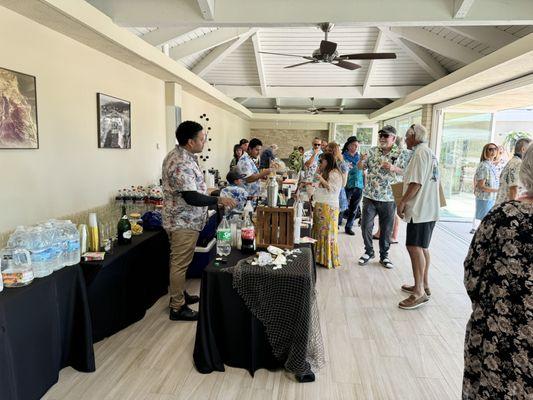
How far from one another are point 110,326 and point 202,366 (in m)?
0.89

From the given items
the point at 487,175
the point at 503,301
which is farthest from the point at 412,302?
the point at 487,175

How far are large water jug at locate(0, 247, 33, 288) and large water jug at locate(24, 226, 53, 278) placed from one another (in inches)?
2.1

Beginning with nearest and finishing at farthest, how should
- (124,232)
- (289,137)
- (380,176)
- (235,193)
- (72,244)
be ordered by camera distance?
(72,244) < (124,232) < (235,193) < (380,176) < (289,137)

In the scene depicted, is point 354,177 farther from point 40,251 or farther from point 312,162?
point 40,251

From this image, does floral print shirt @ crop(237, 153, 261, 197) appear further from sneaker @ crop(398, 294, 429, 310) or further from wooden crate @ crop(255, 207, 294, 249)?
sneaker @ crop(398, 294, 429, 310)

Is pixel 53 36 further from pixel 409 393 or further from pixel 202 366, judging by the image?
pixel 409 393

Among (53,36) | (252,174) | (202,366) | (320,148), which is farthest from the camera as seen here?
(320,148)

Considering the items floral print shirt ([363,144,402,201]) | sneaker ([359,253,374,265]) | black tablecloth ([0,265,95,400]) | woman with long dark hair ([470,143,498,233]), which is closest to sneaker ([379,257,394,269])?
sneaker ([359,253,374,265])

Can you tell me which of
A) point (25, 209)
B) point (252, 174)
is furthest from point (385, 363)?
point (25, 209)

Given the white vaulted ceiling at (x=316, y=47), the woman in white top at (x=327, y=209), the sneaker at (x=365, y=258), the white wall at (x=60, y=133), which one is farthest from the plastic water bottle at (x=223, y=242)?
the sneaker at (x=365, y=258)

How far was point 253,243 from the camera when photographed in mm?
2389

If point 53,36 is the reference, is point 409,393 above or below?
below

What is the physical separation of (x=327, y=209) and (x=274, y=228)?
5.55 feet

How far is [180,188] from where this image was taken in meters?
2.62
